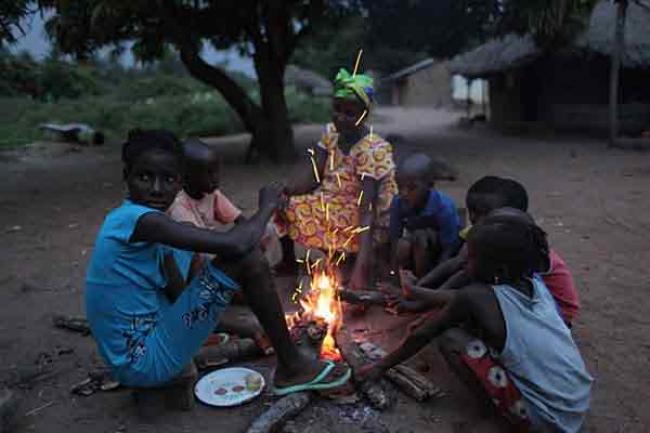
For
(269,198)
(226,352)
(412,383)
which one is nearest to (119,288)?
(269,198)

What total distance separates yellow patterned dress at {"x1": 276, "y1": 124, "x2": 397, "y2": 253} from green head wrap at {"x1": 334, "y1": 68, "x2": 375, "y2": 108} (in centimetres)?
36

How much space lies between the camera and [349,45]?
3284 cm

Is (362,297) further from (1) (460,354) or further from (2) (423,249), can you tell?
(1) (460,354)

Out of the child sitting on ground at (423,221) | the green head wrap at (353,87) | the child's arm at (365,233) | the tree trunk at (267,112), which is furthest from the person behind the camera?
the tree trunk at (267,112)

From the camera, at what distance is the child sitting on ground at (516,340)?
8.02ft

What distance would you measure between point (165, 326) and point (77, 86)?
34.1m

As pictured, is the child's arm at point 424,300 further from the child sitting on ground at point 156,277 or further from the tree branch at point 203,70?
the tree branch at point 203,70

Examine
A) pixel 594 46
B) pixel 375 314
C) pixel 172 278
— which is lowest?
pixel 375 314

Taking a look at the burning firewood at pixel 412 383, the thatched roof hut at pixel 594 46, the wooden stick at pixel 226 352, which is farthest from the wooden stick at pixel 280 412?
the thatched roof hut at pixel 594 46

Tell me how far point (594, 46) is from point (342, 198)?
1356 centimetres

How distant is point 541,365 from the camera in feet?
8.02

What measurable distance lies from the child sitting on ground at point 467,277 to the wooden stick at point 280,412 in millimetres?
1002

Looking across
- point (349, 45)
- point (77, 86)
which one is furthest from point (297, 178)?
point (77, 86)

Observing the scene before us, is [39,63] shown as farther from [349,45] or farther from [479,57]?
[479,57]
